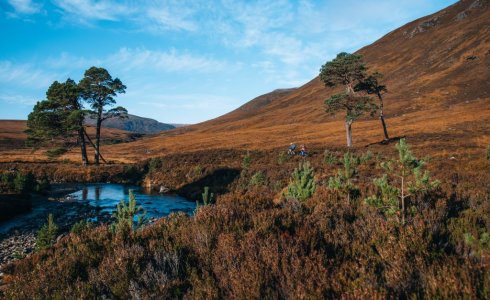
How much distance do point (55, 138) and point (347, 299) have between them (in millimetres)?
36363

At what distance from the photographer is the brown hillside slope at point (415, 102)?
4319 centimetres

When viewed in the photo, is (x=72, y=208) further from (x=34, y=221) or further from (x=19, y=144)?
(x=19, y=144)

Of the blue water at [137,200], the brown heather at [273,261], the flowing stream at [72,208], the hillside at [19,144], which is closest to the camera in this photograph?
the brown heather at [273,261]

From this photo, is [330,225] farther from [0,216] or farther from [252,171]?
[252,171]

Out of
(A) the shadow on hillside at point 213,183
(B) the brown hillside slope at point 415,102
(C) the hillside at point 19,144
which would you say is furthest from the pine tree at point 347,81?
(C) the hillside at point 19,144

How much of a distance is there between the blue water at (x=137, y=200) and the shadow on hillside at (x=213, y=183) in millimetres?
938

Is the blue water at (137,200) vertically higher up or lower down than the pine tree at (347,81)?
lower down

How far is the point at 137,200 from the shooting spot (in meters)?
20.1

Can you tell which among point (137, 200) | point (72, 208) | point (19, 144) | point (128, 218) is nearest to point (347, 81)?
point (137, 200)

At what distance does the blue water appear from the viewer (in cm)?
1761

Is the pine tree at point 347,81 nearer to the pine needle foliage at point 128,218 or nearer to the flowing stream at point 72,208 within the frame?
the flowing stream at point 72,208

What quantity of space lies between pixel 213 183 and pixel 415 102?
62130 millimetres

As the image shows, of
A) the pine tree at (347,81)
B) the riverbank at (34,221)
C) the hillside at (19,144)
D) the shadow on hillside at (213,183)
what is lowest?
the riverbank at (34,221)

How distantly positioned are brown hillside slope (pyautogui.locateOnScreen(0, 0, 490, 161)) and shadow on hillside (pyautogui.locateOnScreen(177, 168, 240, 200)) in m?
15.3
